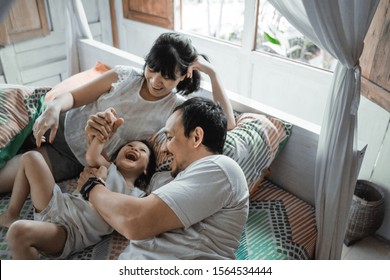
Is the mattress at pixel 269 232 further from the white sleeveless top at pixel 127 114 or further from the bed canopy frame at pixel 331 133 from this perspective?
the white sleeveless top at pixel 127 114

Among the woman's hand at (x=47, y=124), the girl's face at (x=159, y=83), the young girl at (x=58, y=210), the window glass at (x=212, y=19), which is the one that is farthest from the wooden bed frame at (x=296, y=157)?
the window glass at (x=212, y=19)

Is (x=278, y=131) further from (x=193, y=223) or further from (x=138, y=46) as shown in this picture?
(x=138, y=46)

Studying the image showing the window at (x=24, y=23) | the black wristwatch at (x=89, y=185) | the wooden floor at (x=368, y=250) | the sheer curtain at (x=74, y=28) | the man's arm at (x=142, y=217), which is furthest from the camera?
the window at (x=24, y=23)

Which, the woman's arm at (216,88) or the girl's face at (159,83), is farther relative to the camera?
the woman's arm at (216,88)

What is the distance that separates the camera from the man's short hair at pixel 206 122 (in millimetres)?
1128

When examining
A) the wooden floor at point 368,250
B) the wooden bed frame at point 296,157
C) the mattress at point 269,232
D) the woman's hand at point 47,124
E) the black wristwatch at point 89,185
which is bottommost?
the wooden floor at point 368,250

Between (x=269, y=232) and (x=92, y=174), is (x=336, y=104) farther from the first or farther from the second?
(x=92, y=174)

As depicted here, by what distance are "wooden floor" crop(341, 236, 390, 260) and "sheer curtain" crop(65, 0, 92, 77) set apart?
219 cm

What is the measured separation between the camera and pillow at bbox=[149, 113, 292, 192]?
141 centimetres

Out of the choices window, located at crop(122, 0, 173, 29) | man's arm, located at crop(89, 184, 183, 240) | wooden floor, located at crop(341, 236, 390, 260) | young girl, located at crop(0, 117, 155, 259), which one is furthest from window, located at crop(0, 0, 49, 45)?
wooden floor, located at crop(341, 236, 390, 260)

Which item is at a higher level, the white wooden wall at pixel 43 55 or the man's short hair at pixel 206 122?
the man's short hair at pixel 206 122

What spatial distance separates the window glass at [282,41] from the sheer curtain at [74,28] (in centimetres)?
128

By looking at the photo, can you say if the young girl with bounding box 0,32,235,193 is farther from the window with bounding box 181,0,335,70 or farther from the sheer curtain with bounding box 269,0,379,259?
the window with bounding box 181,0,335,70
